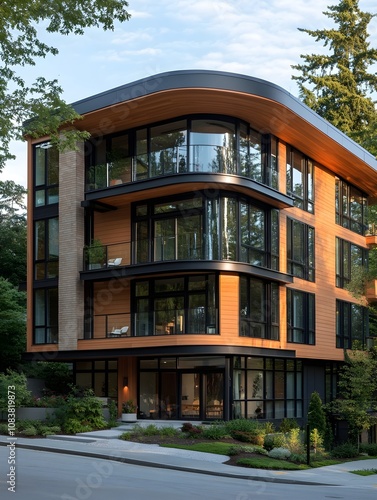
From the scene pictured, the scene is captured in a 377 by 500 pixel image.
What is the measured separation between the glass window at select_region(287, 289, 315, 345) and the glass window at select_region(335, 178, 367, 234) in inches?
232

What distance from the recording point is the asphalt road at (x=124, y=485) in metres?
14.2

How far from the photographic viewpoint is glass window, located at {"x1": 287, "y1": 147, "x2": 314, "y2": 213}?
117ft

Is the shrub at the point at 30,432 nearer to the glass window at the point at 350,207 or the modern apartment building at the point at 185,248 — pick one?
the modern apartment building at the point at 185,248

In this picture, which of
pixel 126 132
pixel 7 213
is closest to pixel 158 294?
pixel 126 132

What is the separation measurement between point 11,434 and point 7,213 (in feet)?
113

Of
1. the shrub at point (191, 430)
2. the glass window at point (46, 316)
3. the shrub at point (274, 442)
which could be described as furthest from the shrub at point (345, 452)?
the glass window at point (46, 316)

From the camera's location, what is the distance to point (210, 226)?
30.3 metres

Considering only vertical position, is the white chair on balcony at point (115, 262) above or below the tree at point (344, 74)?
below

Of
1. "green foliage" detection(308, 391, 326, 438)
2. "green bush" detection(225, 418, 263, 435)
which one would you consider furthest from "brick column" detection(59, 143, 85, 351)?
"green foliage" detection(308, 391, 326, 438)

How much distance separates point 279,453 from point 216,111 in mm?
13633

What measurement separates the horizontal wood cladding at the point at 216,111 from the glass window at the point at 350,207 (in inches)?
172

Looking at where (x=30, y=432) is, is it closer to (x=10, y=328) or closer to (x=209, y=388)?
(x=209, y=388)

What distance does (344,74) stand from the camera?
60406 mm

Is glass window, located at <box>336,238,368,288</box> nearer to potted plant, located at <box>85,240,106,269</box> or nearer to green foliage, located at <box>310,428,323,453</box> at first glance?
green foliage, located at <box>310,428,323,453</box>
